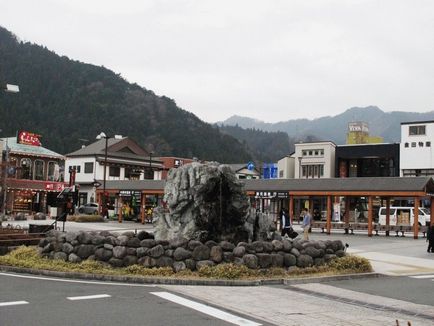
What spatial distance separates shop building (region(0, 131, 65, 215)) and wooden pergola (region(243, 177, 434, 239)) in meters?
30.0

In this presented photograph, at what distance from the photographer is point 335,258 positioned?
15445 millimetres

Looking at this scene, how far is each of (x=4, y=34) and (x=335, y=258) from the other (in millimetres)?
129604

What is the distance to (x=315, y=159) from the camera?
237 ft

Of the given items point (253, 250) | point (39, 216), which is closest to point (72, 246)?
point (253, 250)

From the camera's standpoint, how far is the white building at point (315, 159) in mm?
71000

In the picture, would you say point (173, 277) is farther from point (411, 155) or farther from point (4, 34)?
point (4, 34)

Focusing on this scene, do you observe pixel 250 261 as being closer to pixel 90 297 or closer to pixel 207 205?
pixel 207 205

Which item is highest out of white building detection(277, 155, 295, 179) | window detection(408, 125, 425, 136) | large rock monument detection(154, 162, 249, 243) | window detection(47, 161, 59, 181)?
window detection(408, 125, 425, 136)

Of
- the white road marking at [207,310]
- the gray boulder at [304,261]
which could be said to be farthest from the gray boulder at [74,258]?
the gray boulder at [304,261]

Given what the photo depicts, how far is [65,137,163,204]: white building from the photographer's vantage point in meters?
67.1

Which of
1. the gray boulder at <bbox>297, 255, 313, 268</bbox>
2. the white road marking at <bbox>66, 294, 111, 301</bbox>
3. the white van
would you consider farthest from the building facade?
the white road marking at <bbox>66, 294, 111, 301</bbox>

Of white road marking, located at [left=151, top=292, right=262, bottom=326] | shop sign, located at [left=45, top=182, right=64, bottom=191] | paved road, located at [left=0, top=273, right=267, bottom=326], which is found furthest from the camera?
shop sign, located at [left=45, top=182, right=64, bottom=191]

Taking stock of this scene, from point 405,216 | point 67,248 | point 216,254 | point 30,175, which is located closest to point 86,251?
point 67,248

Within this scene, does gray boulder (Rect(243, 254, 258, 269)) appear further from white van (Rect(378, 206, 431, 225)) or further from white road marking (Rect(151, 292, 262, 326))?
white van (Rect(378, 206, 431, 225))
